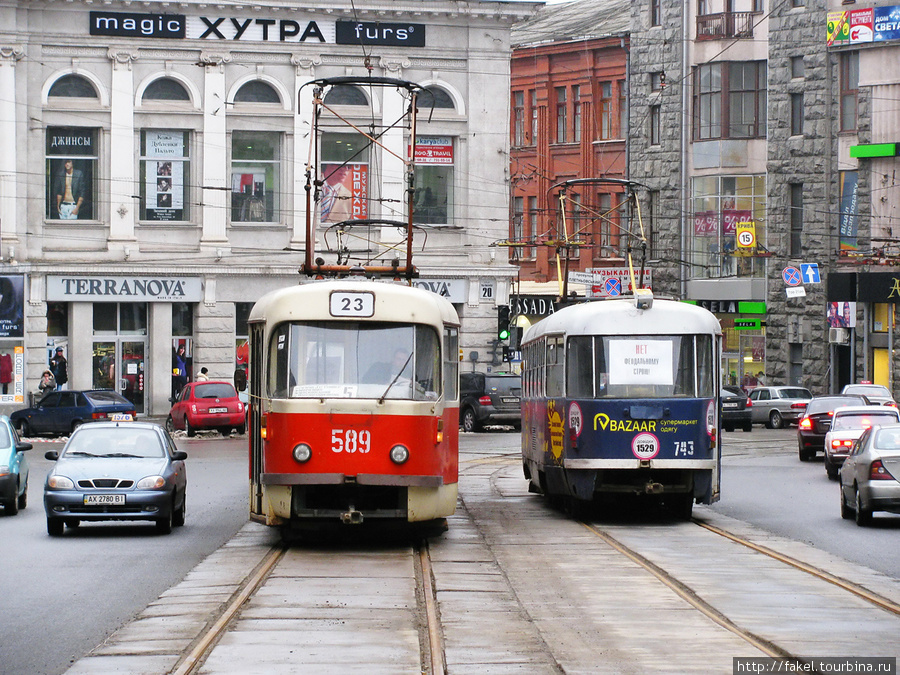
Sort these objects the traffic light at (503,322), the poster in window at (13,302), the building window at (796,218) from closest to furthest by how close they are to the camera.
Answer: the traffic light at (503,322)
the poster in window at (13,302)
the building window at (796,218)

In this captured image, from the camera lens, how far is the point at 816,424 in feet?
113

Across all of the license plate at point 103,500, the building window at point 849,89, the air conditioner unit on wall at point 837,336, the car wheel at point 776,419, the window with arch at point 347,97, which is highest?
the building window at point 849,89

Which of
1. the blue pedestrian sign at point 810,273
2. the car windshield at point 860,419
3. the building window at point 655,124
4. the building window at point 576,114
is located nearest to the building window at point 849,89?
the blue pedestrian sign at point 810,273

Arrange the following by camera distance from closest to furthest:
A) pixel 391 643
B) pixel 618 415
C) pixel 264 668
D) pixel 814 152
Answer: pixel 264 668
pixel 391 643
pixel 618 415
pixel 814 152

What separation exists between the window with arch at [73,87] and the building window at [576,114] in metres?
24.0

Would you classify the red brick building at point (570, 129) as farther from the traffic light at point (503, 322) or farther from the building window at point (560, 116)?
the traffic light at point (503, 322)

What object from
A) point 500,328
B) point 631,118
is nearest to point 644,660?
point 500,328

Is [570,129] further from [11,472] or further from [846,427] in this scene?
[11,472]

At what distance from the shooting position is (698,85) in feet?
190

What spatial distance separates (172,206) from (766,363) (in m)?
22.2

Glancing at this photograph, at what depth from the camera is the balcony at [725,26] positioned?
56656 millimetres

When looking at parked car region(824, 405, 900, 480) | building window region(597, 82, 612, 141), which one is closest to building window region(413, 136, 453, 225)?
building window region(597, 82, 612, 141)

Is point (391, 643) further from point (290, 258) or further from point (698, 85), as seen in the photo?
point (698, 85)

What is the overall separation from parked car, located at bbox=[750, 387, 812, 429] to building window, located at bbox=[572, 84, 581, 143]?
1807 cm
